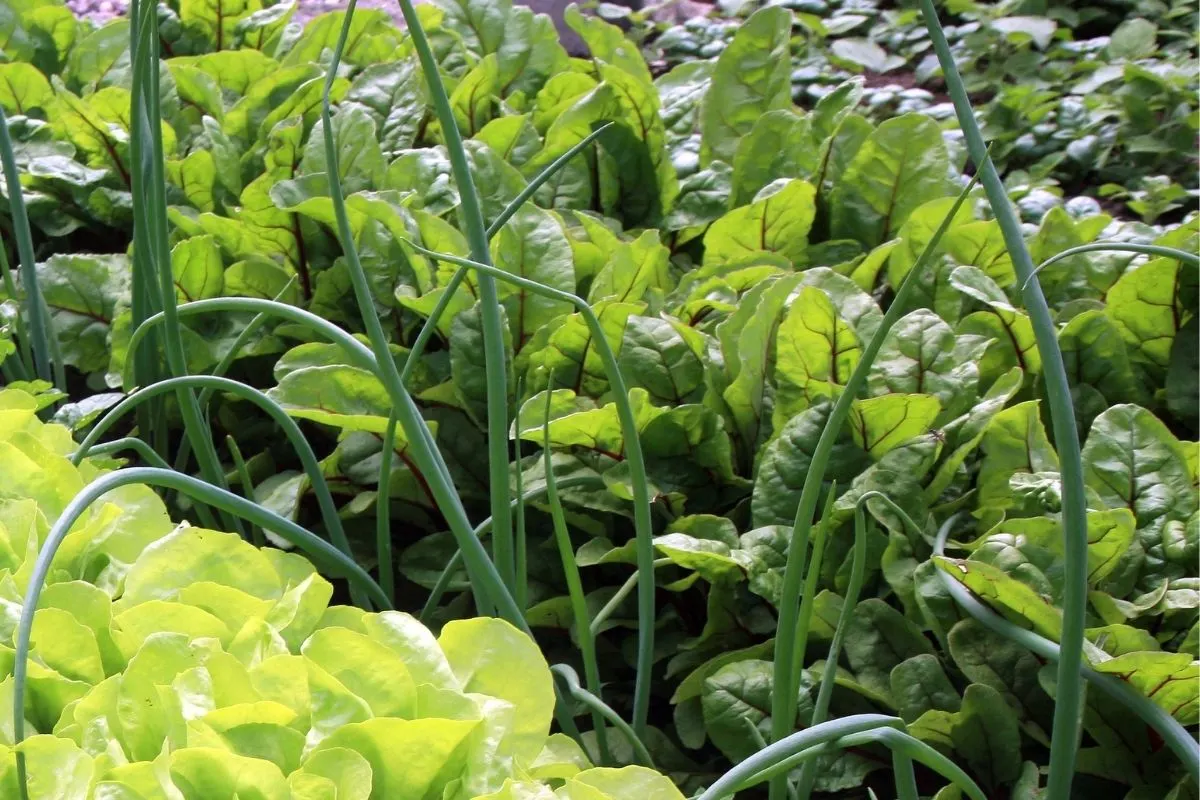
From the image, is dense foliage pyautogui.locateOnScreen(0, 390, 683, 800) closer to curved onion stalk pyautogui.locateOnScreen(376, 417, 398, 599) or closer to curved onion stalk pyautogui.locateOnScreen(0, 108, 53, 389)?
curved onion stalk pyautogui.locateOnScreen(376, 417, 398, 599)

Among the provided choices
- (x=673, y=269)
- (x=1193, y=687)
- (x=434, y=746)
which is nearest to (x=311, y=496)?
(x=673, y=269)

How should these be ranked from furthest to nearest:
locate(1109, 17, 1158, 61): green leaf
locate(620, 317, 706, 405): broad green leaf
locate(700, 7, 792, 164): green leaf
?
1. locate(1109, 17, 1158, 61): green leaf
2. locate(700, 7, 792, 164): green leaf
3. locate(620, 317, 706, 405): broad green leaf

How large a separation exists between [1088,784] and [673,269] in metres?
0.92

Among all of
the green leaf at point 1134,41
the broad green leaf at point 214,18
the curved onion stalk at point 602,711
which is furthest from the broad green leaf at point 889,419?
the green leaf at point 1134,41

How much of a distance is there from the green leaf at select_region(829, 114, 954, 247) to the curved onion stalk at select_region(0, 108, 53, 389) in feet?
3.42

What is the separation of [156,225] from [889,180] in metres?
0.93

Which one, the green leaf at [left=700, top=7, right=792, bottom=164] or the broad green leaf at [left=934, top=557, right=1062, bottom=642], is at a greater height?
the green leaf at [left=700, top=7, right=792, bottom=164]

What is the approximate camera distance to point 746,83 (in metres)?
1.88

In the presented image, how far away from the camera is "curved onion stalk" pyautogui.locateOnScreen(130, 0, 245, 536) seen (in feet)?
3.78

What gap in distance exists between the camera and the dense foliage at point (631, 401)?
87cm

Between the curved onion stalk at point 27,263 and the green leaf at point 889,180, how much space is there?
3.42ft

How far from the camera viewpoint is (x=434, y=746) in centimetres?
72

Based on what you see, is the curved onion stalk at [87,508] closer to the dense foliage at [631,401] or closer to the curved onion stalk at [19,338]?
the dense foliage at [631,401]

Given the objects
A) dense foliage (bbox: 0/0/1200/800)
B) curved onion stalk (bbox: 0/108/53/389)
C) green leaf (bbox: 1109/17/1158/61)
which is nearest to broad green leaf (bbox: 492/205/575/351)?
dense foliage (bbox: 0/0/1200/800)
